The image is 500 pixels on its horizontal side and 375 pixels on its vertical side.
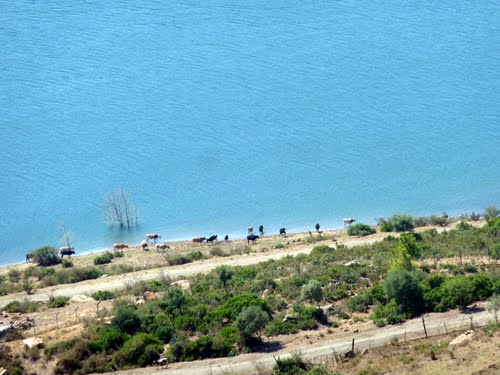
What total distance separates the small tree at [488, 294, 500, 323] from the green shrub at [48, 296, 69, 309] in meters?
19.0

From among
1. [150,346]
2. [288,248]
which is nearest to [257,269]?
[288,248]

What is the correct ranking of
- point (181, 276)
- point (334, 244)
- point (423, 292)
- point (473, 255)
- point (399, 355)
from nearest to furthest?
point (399, 355)
point (423, 292)
point (473, 255)
point (181, 276)
point (334, 244)

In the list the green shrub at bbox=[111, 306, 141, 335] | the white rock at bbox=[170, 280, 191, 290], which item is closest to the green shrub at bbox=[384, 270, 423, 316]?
the white rock at bbox=[170, 280, 191, 290]

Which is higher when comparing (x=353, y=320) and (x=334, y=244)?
(x=334, y=244)

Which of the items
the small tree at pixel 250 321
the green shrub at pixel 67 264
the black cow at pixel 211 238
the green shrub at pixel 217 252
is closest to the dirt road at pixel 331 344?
the small tree at pixel 250 321

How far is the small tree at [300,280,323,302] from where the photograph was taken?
34.2 m

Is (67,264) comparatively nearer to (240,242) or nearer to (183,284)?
(240,242)

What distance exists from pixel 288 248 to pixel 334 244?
2.77 meters

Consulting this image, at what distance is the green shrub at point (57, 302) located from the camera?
38.0 metres

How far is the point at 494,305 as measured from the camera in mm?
30297

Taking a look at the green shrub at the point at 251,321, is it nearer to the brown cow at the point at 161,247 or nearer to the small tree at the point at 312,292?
the small tree at the point at 312,292

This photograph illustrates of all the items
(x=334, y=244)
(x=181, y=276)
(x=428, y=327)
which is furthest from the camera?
(x=334, y=244)

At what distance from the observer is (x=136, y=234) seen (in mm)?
60469

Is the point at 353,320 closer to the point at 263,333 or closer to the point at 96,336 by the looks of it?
the point at 263,333
